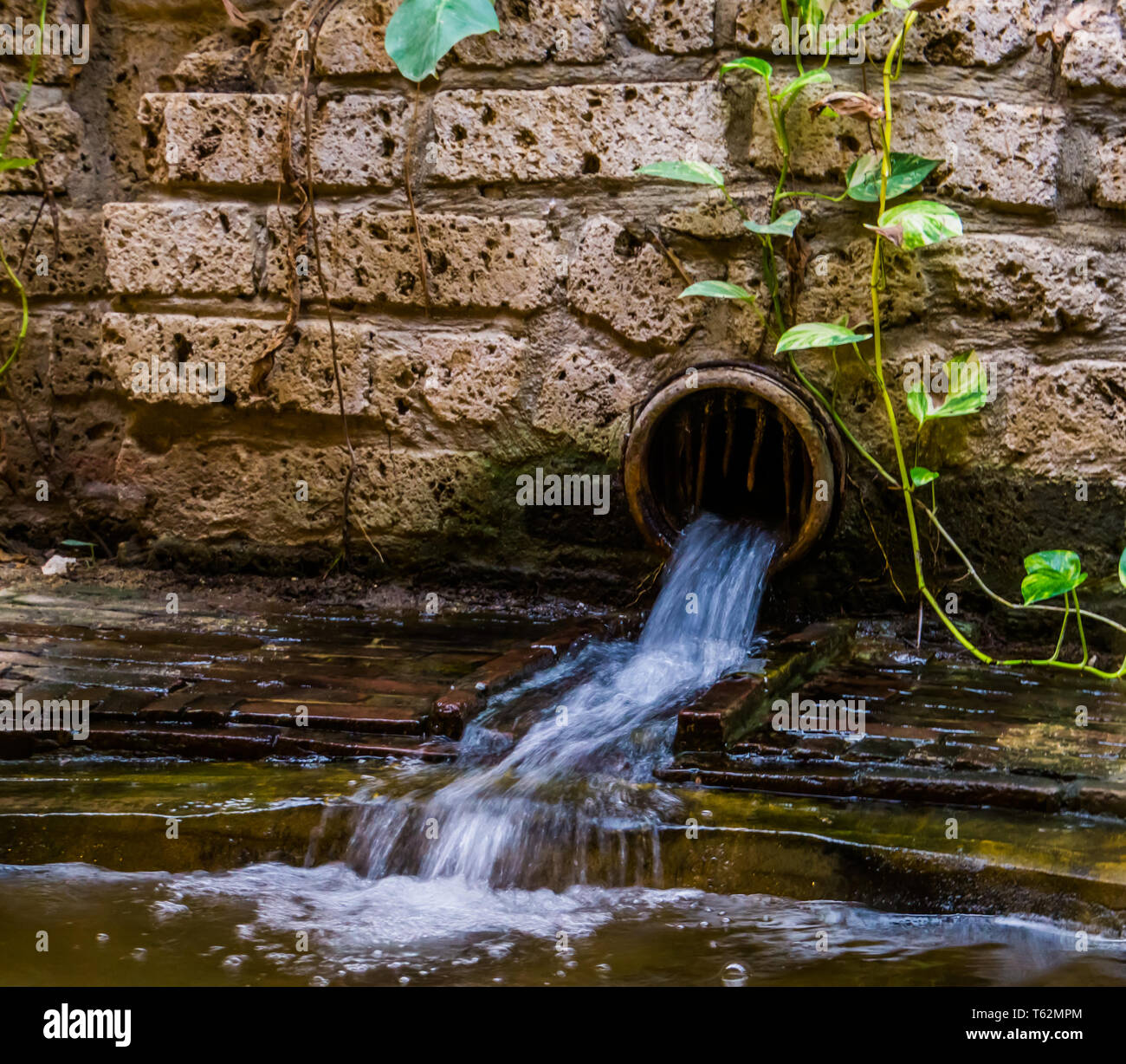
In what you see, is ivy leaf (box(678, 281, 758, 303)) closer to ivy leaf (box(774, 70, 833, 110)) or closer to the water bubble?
ivy leaf (box(774, 70, 833, 110))

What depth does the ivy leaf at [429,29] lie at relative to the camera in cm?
280

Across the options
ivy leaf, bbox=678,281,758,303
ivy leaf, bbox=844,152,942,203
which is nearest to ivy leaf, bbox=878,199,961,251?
ivy leaf, bbox=844,152,942,203

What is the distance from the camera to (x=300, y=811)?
81.4 inches

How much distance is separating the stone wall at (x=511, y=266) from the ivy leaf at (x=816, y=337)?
29cm

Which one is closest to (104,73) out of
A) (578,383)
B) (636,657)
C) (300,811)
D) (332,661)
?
(578,383)

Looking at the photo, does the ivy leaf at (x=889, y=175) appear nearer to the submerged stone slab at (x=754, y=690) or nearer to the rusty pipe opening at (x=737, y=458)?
the rusty pipe opening at (x=737, y=458)

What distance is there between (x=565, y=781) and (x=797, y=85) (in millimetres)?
1777

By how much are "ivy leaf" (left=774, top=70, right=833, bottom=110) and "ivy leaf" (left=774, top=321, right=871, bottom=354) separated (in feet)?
1.89

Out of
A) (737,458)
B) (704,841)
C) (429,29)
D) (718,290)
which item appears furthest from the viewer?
(737,458)

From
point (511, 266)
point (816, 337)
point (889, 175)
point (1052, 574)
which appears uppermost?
point (889, 175)

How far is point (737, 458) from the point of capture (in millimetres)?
3572

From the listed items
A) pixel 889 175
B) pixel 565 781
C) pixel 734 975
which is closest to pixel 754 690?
pixel 565 781

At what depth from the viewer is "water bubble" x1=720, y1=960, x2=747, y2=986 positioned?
167 centimetres

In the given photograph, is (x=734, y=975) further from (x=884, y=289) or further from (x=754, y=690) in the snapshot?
(x=884, y=289)
